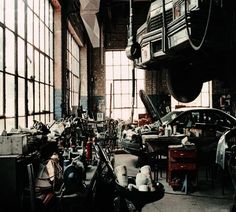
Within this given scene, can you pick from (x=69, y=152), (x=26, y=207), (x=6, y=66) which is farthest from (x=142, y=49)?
(x=26, y=207)

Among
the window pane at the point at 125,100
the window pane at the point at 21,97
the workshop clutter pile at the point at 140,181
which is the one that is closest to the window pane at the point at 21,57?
the window pane at the point at 21,97

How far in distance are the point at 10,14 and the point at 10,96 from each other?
1089mm

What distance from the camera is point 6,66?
410 cm

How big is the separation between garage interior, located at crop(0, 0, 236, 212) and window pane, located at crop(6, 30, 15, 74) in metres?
0.01

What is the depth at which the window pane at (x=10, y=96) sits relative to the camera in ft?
13.7

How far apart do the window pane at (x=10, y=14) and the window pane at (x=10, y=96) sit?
0.69 metres

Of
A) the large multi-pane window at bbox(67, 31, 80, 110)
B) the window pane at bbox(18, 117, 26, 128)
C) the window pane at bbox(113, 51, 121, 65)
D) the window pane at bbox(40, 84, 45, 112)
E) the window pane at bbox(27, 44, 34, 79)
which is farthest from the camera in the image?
the window pane at bbox(113, 51, 121, 65)

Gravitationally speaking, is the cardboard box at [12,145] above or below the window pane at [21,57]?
below

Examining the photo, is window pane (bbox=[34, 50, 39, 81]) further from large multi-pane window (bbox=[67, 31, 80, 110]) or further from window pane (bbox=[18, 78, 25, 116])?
large multi-pane window (bbox=[67, 31, 80, 110])

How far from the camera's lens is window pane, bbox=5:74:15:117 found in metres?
4.19

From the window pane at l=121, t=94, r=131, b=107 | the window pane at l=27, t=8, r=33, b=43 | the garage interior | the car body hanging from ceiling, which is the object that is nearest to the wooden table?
the garage interior

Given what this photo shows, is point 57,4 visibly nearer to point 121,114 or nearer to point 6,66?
point 6,66

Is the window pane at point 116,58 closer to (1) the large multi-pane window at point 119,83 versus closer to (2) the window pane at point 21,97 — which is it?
(1) the large multi-pane window at point 119,83

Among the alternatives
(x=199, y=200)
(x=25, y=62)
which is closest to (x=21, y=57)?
(x=25, y=62)
